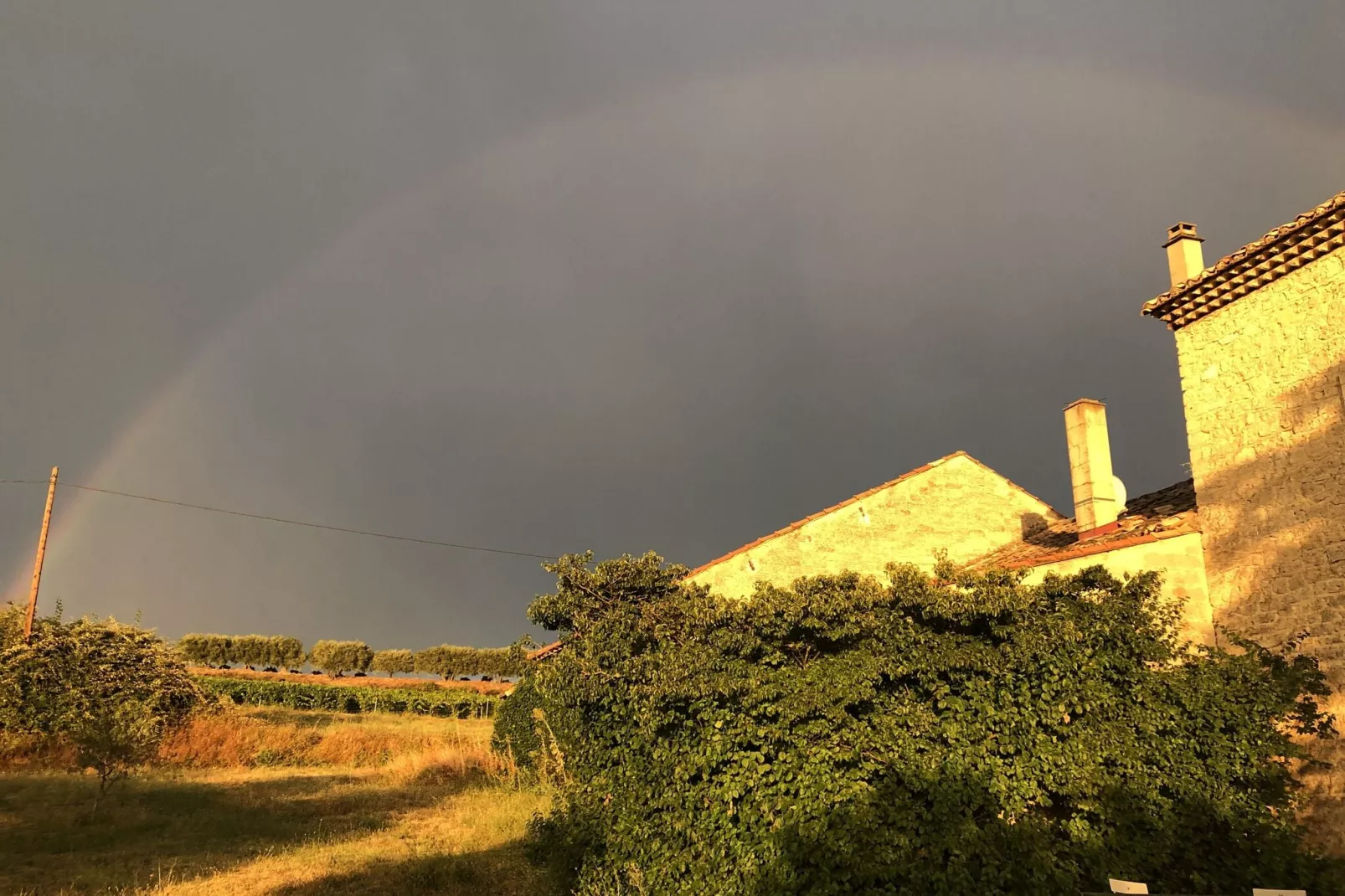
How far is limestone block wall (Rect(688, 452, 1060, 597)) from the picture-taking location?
18.3 metres

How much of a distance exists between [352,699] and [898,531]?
42857 mm

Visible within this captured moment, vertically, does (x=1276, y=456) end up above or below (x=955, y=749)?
above

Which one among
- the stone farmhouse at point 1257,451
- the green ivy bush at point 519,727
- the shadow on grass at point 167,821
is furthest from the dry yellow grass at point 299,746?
the stone farmhouse at point 1257,451

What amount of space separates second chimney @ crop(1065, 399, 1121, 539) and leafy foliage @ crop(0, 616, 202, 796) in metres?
20.4

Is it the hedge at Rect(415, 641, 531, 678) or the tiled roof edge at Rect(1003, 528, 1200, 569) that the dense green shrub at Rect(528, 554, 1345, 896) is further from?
the hedge at Rect(415, 641, 531, 678)

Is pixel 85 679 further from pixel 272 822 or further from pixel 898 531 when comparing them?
pixel 898 531

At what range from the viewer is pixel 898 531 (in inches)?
746

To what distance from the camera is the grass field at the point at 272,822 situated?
10602 millimetres

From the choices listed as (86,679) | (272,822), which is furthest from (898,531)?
(86,679)

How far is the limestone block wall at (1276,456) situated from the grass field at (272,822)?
10.2 m

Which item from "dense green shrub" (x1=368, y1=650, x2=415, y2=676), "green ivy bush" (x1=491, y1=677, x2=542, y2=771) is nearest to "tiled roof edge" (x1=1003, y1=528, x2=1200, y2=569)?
"green ivy bush" (x1=491, y1=677, x2=542, y2=771)

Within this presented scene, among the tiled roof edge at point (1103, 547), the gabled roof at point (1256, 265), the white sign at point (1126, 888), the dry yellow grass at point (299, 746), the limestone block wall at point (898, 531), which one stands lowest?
the dry yellow grass at point (299, 746)

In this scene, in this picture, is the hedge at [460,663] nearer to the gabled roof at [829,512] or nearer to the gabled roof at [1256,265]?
the gabled roof at [829,512]

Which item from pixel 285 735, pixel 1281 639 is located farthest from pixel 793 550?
pixel 285 735
